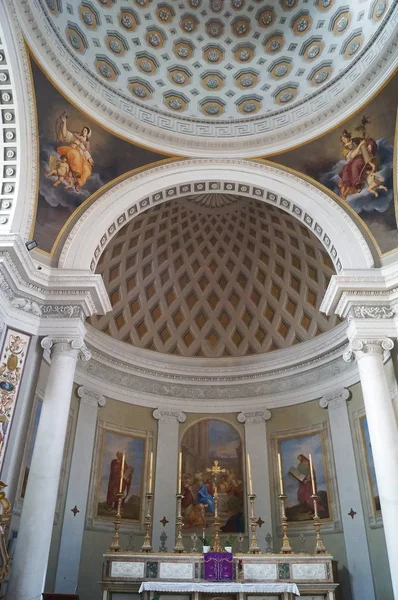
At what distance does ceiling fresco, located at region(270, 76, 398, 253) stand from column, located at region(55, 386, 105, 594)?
30.1 feet

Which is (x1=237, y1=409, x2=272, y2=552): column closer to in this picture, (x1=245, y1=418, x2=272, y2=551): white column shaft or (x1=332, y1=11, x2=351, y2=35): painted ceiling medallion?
(x1=245, y1=418, x2=272, y2=551): white column shaft

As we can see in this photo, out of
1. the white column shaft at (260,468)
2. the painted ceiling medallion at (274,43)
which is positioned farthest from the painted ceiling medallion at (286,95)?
the white column shaft at (260,468)

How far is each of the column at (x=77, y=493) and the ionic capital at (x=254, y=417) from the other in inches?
177

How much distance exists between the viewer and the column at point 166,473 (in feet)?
48.7

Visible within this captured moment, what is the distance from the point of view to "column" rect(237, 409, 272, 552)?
15.0 metres

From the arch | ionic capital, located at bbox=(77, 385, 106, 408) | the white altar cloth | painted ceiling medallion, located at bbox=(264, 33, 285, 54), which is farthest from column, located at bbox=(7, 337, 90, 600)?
painted ceiling medallion, located at bbox=(264, 33, 285, 54)

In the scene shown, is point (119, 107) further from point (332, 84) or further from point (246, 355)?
point (246, 355)

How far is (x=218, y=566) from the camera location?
10273 mm

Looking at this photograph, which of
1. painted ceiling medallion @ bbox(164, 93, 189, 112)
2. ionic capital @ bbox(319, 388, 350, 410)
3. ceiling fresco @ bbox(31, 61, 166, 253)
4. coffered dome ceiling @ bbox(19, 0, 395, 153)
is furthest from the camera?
painted ceiling medallion @ bbox(164, 93, 189, 112)

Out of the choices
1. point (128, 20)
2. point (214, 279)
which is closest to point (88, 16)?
point (128, 20)

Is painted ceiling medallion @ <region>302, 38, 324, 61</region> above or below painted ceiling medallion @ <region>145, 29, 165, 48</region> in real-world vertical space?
below

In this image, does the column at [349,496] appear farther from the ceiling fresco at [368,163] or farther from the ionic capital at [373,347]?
the ceiling fresco at [368,163]

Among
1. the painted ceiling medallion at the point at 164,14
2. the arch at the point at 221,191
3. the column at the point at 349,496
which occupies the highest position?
the painted ceiling medallion at the point at 164,14

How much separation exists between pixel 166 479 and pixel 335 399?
220 inches
